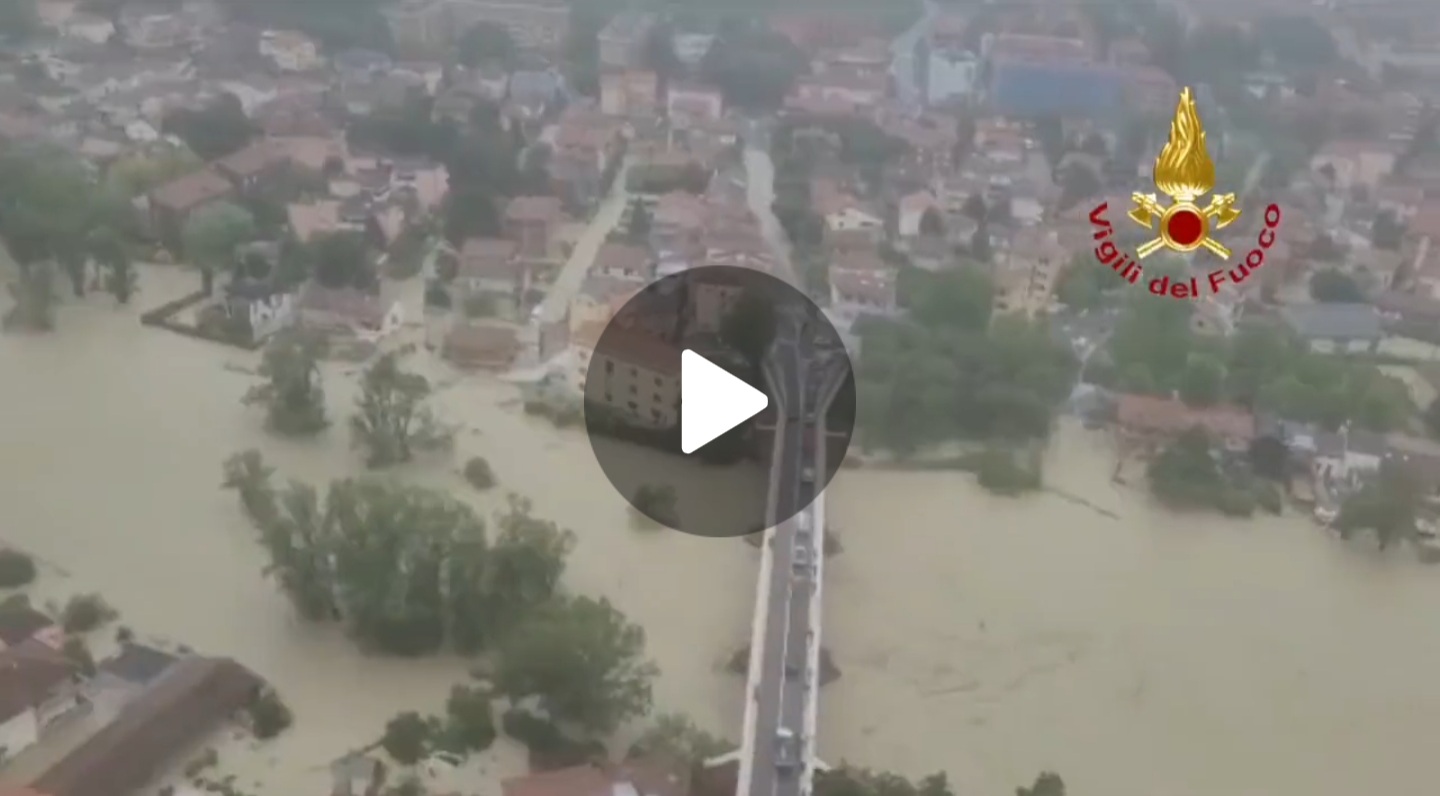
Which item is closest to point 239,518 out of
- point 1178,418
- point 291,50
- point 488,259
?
point 488,259

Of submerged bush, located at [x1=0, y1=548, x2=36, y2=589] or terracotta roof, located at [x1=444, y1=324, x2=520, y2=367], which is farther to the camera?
terracotta roof, located at [x1=444, y1=324, x2=520, y2=367]

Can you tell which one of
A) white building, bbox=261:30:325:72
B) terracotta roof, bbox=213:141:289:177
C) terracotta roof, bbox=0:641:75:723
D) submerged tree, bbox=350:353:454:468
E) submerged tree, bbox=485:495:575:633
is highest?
white building, bbox=261:30:325:72

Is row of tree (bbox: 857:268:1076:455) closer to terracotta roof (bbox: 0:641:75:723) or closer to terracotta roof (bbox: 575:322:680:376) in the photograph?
terracotta roof (bbox: 575:322:680:376)

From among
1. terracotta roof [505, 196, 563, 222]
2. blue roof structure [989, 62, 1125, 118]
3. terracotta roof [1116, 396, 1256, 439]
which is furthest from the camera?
blue roof structure [989, 62, 1125, 118]

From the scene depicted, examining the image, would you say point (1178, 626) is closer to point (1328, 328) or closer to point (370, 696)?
point (1328, 328)

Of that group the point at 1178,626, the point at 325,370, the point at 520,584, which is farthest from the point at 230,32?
the point at 1178,626

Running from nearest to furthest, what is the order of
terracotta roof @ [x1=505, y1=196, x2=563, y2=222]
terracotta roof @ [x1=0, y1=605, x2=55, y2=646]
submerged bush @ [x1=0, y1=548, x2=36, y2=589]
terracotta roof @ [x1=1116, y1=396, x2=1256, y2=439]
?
terracotta roof @ [x1=0, y1=605, x2=55, y2=646] → submerged bush @ [x1=0, y1=548, x2=36, y2=589] → terracotta roof @ [x1=1116, y1=396, x2=1256, y2=439] → terracotta roof @ [x1=505, y1=196, x2=563, y2=222]

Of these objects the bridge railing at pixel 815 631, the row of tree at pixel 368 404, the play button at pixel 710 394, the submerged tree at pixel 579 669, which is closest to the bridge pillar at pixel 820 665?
the bridge railing at pixel 815 631

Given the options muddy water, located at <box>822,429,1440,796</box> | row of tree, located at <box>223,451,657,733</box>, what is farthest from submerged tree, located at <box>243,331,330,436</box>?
muddy water, located at <box>822,429,1440,796</box>

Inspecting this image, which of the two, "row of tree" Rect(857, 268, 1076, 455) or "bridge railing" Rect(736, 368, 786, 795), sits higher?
"row of tree" Rect(857, 268, 1076, 455)
